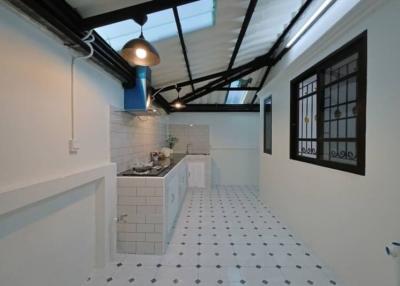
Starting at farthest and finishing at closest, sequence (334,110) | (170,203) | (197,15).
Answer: (170,203) → (334,110) → (197,15)

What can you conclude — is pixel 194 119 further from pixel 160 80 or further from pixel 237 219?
pixel 237 219

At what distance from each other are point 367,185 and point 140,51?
192 centimetres

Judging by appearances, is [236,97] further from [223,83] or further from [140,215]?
[140,215]

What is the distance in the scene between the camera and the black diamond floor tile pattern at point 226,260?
1962 millimetres

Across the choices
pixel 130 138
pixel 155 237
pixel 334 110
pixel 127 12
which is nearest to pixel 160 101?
pixel 130 138

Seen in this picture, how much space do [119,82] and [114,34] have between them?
67cm

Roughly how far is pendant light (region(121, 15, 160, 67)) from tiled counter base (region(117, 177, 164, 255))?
1.28 metres

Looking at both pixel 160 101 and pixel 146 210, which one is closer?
pixel 146 210

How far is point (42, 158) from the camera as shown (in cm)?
141

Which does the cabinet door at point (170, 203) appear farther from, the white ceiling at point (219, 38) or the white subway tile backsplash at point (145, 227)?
the white ceiling at point (219, 38)

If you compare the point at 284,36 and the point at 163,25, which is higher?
the point at 284,36

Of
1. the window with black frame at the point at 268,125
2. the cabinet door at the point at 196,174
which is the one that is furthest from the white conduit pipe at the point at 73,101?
the cabinet door at the point at 196,174

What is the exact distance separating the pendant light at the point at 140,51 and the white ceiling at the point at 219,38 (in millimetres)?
268

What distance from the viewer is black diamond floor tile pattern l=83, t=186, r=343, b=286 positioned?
6.44 ft
